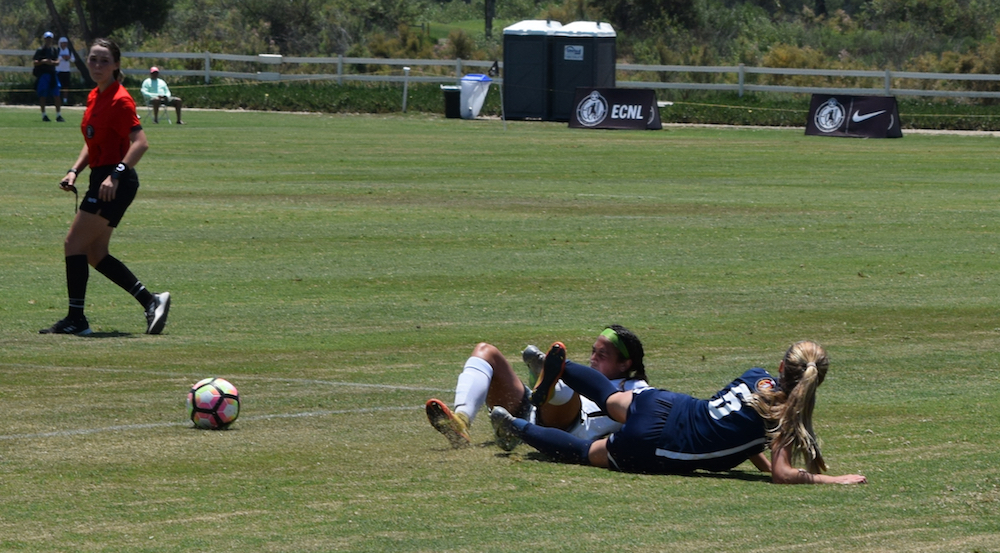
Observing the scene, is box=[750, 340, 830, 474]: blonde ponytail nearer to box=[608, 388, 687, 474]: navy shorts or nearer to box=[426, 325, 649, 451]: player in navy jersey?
box=[608, 388, 687, 474]: navy shorts

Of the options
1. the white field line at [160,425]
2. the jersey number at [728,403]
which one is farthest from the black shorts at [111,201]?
the jersey number at [728,403]

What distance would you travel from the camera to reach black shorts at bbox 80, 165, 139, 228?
1092 centimetres

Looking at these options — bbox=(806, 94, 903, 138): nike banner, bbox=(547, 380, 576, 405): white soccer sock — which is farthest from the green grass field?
bbox=(806, 94, 903, 138): nike banner

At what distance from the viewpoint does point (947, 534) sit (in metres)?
6.00

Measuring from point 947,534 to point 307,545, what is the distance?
2664 millimetres

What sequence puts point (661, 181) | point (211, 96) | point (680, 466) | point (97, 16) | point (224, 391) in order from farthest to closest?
point (97, 16), point (211, 96), point (661, 181), point (224, 391), point (680, 466)

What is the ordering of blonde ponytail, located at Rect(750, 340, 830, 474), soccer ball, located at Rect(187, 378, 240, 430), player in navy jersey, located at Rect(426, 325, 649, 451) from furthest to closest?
soccer ball, located at Rect(187, 378, 240, 430) → player in navy jersey, located at Rect(426, 325, 649, 451) → blonde ponytail, located at Rect(750, 340, 830, 474)

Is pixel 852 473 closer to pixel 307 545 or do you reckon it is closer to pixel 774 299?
pixel 307 545

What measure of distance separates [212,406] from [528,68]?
36.1 meters

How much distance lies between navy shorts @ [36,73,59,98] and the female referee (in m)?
29.0

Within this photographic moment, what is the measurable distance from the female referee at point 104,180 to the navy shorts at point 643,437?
16.8 ft

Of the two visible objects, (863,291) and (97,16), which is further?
(97,16)

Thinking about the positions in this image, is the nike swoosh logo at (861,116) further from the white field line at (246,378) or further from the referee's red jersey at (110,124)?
the white field line at (246,378)

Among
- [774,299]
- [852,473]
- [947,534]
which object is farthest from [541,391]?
[774,299]
